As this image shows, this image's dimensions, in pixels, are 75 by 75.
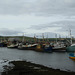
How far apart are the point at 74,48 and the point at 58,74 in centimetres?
6167

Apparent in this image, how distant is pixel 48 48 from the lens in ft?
301

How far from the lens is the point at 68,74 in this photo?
27578mm

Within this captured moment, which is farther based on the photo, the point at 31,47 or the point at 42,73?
the point at 31,47

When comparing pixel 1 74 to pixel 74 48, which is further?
pixel 74 48

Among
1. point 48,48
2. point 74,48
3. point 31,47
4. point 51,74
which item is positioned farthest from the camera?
point 31,47

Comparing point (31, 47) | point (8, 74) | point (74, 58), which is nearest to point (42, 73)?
point (8, 74)

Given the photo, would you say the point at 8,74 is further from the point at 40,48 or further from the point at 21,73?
the point at 40,48

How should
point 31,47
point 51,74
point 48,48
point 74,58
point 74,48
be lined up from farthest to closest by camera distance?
1. point 31,47
2. point 48,48
3. point 74,48
4. point 74,58
5. point 51,74

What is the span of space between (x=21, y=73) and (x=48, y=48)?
65.4 metres

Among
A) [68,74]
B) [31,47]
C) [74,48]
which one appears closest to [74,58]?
[68,74]

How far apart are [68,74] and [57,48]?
2569 inches

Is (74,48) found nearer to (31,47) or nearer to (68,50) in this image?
(68,50)

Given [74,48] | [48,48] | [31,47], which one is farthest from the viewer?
[31,47]

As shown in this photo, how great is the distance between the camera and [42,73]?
27312mm
